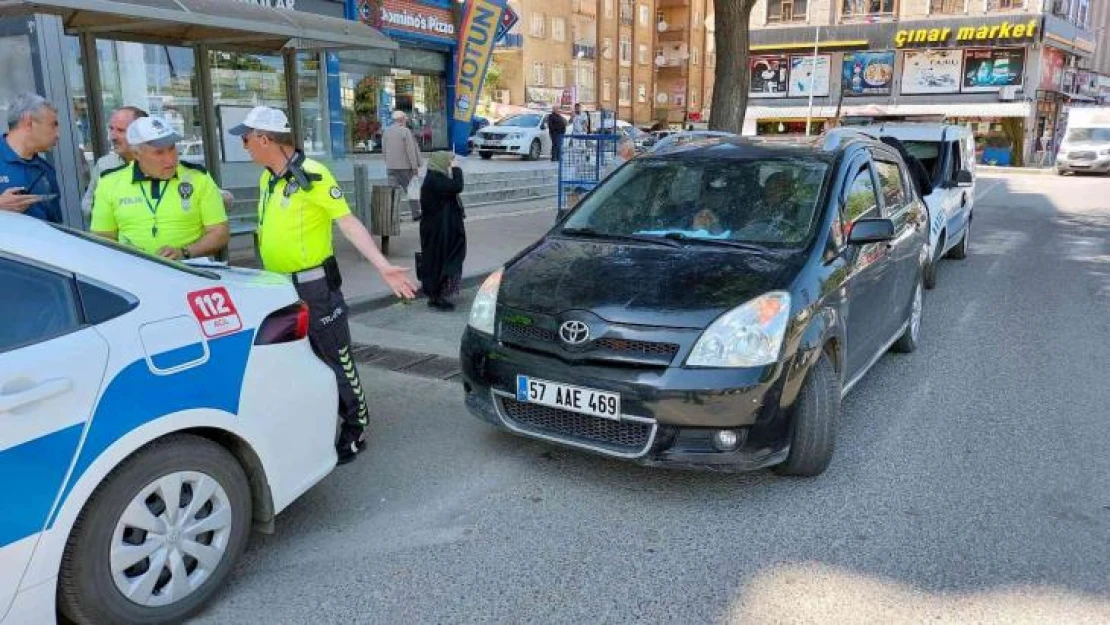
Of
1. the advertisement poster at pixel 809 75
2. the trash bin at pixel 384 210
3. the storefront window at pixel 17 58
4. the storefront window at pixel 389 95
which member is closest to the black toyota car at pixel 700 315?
the storefront window at pixel 17 58

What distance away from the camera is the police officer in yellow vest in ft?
13.2

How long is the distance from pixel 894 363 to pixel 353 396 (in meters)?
4.03

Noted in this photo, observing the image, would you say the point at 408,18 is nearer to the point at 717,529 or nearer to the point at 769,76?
the point at 717,529

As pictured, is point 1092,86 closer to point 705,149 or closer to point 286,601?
point 705,149

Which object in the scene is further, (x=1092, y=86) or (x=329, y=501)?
(x=1092, y=86)

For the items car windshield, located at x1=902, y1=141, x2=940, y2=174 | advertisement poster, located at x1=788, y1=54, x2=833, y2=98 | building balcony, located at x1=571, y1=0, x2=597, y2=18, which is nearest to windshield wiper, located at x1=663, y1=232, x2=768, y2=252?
car windshield, located at x1=902, y1=141, x2=940, y2=174

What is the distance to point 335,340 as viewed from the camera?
4172 mm

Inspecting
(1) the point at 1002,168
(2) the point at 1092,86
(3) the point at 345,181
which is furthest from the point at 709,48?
(3) the point at 345,181

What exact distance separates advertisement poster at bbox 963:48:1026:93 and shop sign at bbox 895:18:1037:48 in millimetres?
730

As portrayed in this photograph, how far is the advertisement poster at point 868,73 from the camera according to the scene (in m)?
42.9

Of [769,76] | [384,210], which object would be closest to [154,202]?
[384,210]

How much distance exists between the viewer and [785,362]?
368cm

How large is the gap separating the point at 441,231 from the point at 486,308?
12.2ft

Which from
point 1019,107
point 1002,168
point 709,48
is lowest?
point 1002,168
